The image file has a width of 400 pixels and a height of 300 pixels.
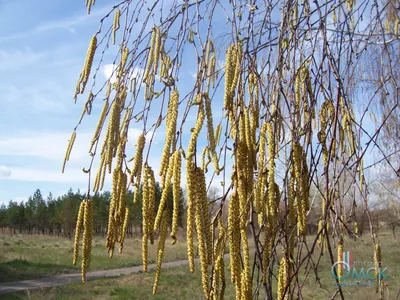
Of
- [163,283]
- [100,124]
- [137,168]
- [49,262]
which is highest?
[100,124]

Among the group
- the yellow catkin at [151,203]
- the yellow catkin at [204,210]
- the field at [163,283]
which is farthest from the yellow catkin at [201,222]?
the field at [163,283]

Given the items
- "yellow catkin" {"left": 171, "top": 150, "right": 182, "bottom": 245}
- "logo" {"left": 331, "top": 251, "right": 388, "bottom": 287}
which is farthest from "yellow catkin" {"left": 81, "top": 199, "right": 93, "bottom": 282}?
"logo" {"left": 331, "top": 251, "right": 388, "bottom": 287}

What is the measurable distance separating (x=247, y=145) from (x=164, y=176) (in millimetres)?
183

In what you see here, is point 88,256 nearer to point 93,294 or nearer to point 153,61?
point 153,61

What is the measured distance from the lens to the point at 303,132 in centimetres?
103

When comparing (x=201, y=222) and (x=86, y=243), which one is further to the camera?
(x=86, y=243)

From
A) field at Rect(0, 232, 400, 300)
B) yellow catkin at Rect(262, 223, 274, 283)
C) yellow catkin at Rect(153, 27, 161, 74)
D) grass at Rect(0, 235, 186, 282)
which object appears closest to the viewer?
yellow catkin at Rect(262, 223, 274, 283)

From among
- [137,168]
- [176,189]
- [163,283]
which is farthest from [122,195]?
[163,283]

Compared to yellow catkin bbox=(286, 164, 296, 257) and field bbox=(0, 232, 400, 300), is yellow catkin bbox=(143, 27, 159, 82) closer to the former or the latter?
yellow catkin bbox=(286, 164, 296, 257)

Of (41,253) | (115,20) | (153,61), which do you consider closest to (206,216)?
(153,61)

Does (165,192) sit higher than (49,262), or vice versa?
(165,192)

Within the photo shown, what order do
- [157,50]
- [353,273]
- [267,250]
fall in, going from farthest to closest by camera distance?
[353,273]
[157,50]
[267,250]

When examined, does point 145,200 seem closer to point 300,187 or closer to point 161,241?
point 161,241

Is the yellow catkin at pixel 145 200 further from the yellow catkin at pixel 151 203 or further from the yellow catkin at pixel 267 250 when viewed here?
the yellow catkin at pixel 267 250
